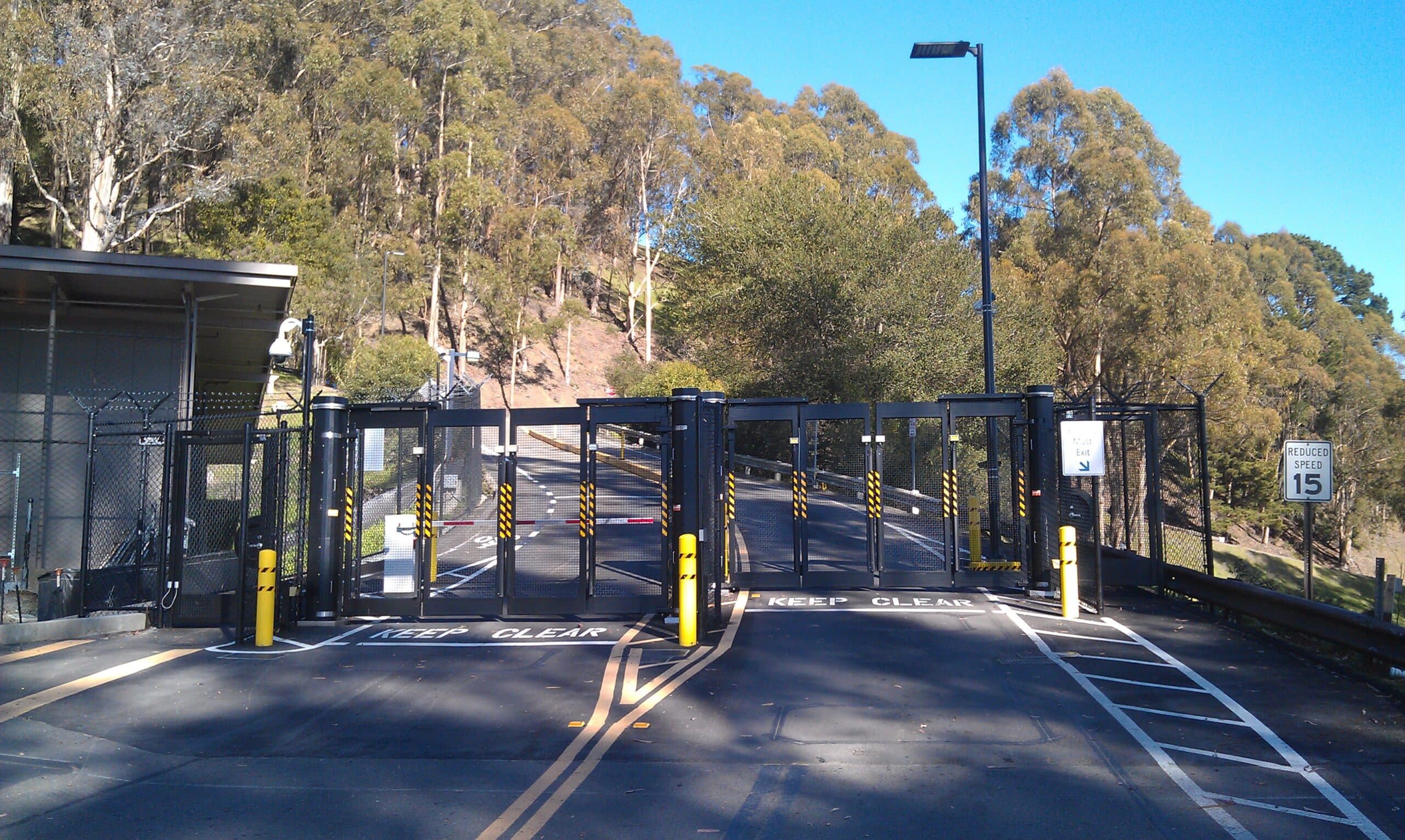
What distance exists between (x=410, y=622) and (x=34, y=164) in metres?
33.4

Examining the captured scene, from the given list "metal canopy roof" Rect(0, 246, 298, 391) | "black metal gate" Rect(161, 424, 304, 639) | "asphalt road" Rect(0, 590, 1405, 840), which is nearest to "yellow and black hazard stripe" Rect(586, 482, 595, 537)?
"asphalt road" Rect(0, 590, 1405, 840)

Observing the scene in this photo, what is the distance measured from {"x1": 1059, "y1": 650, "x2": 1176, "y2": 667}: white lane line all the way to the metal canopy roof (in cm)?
1321

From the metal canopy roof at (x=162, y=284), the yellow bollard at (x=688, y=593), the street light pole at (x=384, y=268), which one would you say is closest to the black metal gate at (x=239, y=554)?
the metal canopy roof at (x=162, y=284)

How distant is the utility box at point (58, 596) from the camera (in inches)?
510

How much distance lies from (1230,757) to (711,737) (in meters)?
3.77

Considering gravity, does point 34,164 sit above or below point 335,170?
below

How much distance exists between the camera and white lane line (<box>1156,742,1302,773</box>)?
22.3 ft

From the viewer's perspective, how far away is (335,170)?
4894 centimetres

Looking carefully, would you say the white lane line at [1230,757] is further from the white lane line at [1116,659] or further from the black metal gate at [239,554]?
the black metal gate at [239,554]

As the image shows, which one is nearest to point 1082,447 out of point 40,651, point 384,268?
point 40,651

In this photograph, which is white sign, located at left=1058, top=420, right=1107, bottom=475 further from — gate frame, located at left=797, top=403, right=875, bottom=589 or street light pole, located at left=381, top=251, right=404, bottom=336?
street light pole, located at left=381, top=251, right=404, bottom=336

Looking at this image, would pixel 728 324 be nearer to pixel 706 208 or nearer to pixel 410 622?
pixel 706 208

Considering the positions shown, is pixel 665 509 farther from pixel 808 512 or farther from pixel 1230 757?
pixel 1230 757

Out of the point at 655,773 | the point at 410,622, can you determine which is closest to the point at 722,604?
the point at 410,622
